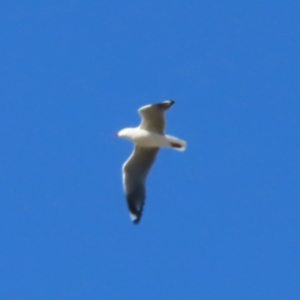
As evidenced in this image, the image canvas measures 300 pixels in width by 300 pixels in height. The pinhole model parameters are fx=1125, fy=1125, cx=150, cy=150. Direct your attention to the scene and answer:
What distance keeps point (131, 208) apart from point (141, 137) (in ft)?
3.60

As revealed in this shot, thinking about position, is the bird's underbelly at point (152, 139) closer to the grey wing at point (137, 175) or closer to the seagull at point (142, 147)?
the seagull at point (142, 147)

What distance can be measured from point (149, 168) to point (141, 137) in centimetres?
64

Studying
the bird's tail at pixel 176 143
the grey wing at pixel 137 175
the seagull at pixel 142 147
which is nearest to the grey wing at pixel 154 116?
the seagull at pixel 142 147

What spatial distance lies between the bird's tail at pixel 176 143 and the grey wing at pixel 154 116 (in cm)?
16

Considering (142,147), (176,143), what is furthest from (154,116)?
(142,147)

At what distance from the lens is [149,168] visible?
16922 millimetres

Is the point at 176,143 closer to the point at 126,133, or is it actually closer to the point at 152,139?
the point at 152,139

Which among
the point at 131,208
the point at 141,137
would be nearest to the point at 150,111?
the point at 141,137

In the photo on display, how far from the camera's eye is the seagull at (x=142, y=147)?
53.4 ft

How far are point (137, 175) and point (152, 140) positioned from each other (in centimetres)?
74

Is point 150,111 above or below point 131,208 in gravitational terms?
above

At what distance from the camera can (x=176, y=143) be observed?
54.0 feet

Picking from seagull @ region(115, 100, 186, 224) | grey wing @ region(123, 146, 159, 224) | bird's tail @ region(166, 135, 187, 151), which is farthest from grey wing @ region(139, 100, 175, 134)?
grey wing @ region(123, 146, 159, 224)

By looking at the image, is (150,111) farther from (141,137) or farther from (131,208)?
(131,208)
